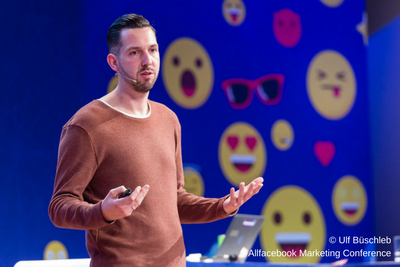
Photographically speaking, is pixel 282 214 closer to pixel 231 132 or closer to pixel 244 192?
pixel 231 132

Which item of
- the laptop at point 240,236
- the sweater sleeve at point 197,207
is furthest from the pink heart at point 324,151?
the sweater sleeve at point 197,207

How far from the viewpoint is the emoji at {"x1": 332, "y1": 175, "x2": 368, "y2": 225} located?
16.3ft

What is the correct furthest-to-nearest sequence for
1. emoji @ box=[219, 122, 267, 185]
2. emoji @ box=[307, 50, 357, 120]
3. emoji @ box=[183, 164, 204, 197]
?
emoji @ box=[307, 50, 357, 120]
emoji @ box=[219, 122, 267, 185]
emoji @ box=[183, 164, 204, 197]

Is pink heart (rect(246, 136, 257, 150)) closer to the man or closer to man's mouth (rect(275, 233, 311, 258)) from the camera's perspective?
man's mouth (rect(275, 233, 311, 258))

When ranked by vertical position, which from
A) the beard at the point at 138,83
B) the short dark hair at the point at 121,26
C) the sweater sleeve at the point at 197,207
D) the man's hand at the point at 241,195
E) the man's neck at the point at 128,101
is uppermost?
the short dark hair at the point at 121,26

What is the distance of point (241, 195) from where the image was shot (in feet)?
5.24

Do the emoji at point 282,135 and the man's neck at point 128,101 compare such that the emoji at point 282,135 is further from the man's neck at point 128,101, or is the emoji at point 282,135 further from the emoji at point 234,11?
the man's neck at point 128,101

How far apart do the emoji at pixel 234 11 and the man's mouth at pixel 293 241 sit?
198cm

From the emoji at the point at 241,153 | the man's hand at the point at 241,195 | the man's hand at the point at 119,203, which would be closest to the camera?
the man's hand at the point at 119,203

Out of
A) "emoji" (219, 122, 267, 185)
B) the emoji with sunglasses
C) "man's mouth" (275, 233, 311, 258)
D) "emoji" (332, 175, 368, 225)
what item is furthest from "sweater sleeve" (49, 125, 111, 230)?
"emoji" (332, 175, 368, 225)

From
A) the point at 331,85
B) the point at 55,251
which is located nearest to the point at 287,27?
the point at 331,85

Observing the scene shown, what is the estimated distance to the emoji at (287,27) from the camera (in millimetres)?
4906

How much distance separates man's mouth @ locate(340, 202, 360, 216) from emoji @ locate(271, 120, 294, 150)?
0.82 metres

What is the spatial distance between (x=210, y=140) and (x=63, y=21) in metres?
1.55
